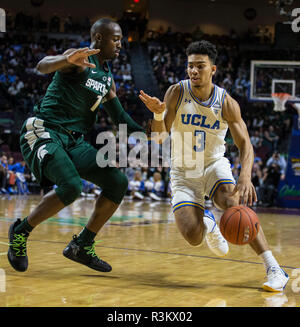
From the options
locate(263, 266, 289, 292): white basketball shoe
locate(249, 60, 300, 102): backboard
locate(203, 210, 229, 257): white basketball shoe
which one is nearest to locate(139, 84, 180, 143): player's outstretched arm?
locate(203, 210, 229, 257): white basketball shoe

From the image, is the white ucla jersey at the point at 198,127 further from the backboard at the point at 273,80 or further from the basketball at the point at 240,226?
the backboard at the point at 273,80

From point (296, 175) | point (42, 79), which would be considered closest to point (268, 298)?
point (296, 175)

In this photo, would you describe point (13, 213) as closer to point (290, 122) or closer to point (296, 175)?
point (296, 175)

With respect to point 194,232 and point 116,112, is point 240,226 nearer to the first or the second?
point 194,232

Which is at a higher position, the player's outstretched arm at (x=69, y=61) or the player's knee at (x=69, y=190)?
the player's outstretched arm at (x=69, y=61)

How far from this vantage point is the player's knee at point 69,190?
395 centimetres

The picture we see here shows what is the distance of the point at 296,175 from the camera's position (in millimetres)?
14406

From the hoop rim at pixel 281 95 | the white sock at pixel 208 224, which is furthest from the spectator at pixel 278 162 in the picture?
the white sock at pixel 208 224

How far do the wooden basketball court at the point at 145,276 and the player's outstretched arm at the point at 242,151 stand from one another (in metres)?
0.75

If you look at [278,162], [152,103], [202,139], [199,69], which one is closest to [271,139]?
[278,162]

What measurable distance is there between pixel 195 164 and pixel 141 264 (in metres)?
1.16

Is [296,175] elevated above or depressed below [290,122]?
below
